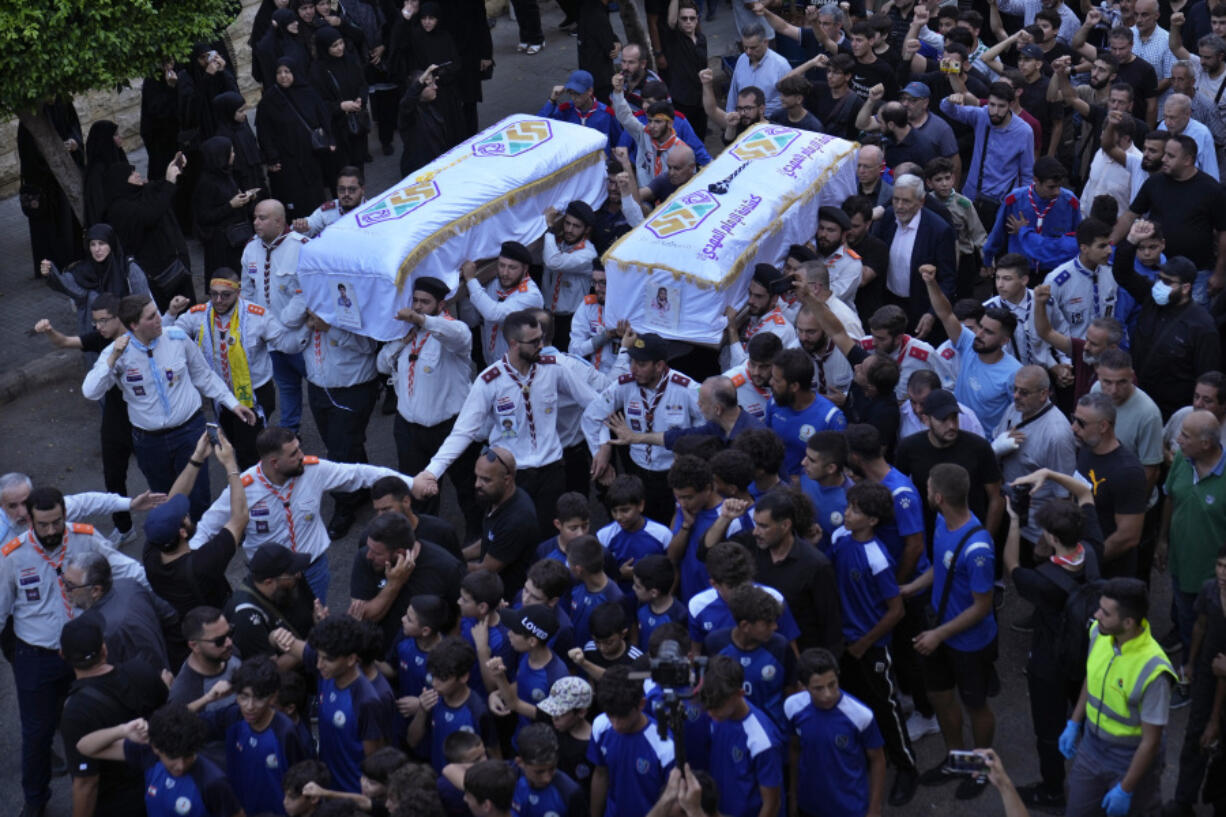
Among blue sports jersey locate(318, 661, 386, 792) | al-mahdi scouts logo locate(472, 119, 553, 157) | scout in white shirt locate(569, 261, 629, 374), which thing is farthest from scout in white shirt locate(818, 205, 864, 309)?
blue sports jersey locate(318, 661, 386, 792)

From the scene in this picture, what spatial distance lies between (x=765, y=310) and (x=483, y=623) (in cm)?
306

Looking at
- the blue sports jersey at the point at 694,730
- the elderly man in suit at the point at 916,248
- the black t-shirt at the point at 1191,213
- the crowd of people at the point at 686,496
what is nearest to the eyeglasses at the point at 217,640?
the crowd of people at the point at 686,496

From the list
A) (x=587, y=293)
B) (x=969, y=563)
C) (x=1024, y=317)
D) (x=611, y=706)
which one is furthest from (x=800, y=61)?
(x=611, y=706)

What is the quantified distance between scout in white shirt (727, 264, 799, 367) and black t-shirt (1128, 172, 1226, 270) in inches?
100

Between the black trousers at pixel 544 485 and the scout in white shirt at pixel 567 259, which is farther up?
the scout in white shirt at pixel 567 259

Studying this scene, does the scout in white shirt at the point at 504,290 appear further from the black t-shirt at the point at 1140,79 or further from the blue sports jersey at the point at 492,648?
the black t-shirt at the point at 1140,79

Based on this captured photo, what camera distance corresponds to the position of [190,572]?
692 cm

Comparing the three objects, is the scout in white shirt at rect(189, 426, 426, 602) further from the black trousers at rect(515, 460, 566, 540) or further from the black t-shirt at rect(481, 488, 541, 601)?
the black trousers at rect(515, 460, 566, 540)

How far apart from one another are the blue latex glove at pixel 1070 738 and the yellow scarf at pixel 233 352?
5.30m

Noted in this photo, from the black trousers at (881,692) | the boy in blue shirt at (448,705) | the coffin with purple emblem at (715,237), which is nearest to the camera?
the boy in blue shirt at (448,705)

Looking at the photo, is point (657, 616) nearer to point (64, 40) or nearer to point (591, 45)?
point (64, 40)

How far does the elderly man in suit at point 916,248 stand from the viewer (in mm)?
9062

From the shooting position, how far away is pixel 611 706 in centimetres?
539

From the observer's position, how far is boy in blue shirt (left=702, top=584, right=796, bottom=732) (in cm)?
575
